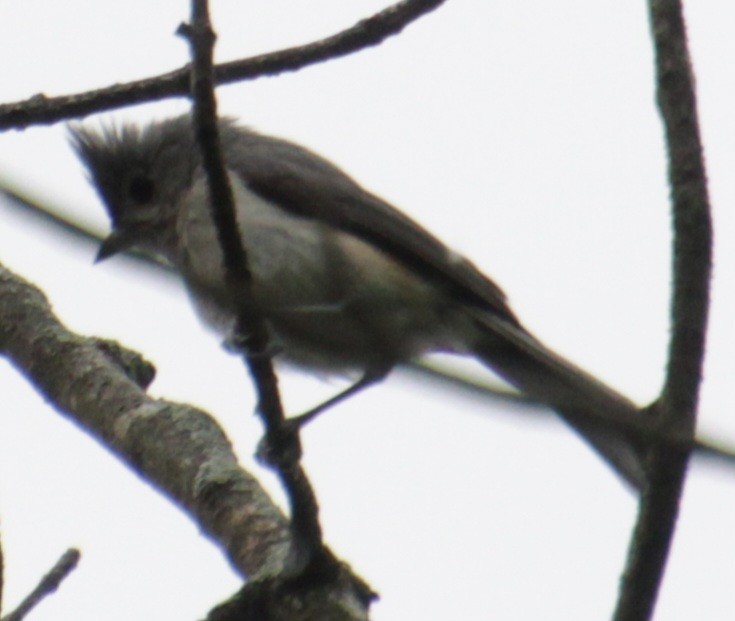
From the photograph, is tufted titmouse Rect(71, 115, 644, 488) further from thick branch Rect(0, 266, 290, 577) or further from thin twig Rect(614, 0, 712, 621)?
thin twig Rect(614, 0, 712, 621)

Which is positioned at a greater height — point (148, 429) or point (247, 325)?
point (148, 429)

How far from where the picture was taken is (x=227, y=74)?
3539mm

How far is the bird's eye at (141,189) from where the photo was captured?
631 cm

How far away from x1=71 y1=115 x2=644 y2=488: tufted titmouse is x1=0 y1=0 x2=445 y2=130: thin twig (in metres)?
1.32

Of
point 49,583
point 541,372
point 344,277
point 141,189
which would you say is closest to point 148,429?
point 49,583

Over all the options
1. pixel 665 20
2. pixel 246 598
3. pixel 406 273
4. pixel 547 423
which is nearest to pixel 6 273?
pixel 406 273

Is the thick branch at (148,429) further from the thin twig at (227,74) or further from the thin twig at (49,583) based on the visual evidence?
the thin twig at (227,74)

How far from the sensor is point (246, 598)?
349 cm

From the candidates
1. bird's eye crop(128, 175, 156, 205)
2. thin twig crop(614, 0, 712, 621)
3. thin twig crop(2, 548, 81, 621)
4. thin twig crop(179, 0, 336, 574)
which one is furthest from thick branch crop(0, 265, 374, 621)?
bird's eye crop(128, 175, 156, 205)

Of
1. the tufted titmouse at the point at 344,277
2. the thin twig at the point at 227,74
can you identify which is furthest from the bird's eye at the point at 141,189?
the thin twig at the point at 227,74

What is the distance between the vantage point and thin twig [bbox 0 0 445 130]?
133 inches

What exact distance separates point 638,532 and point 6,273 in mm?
2885

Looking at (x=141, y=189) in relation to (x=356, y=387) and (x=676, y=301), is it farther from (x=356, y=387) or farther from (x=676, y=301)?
(x=676, y=301)

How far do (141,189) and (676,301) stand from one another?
4112 millimetres
